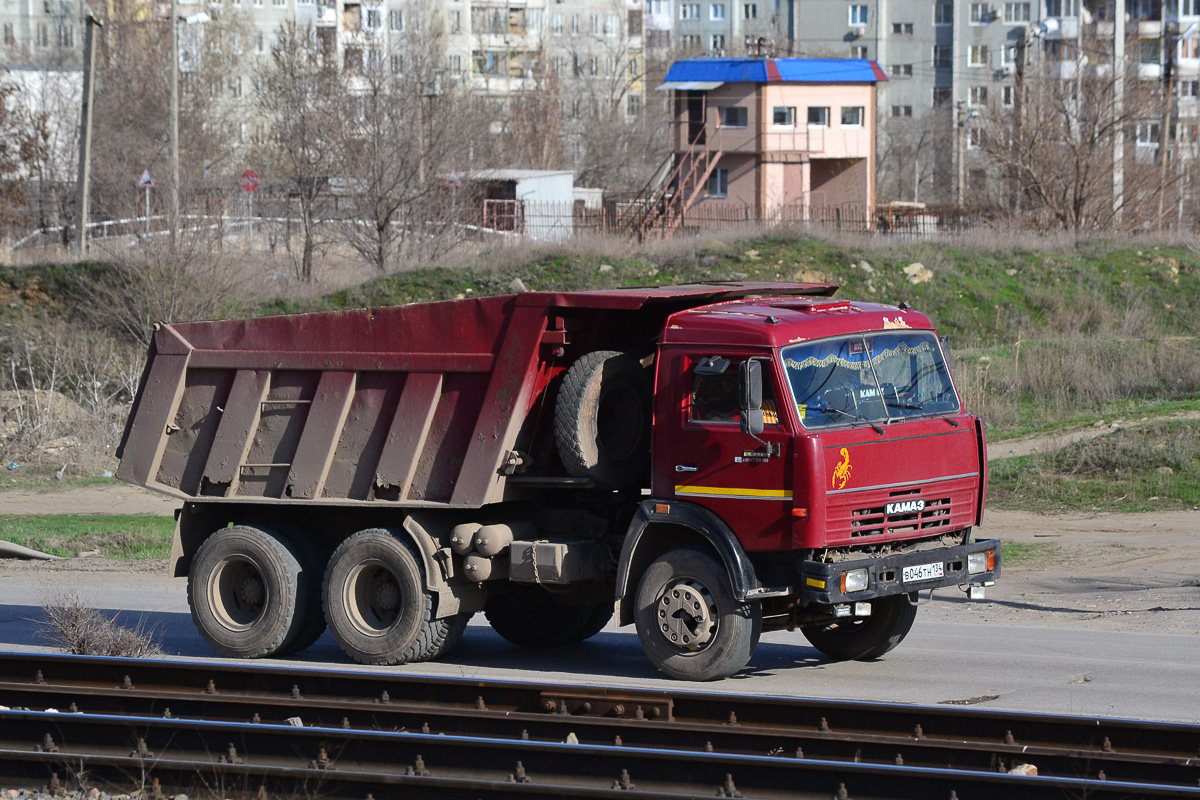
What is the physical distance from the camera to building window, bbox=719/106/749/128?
5919cm

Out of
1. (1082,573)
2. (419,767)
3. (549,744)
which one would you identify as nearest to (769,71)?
(1082,573)

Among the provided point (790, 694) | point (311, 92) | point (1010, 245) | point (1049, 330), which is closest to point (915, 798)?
point (790, 694)

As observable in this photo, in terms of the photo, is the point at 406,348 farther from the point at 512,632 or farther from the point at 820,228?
the point at 820,228

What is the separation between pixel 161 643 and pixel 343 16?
86.0 meters

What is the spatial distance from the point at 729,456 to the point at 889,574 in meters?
1.37

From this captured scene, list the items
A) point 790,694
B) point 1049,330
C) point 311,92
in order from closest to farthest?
point 790,694, point 1049,330, point 311,92

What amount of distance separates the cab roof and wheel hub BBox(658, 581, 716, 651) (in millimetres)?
1787

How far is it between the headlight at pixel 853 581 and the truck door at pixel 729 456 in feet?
1.46

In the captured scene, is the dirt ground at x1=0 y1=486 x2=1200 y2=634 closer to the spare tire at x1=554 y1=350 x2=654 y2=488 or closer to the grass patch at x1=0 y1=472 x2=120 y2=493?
the spare tire at x1=554 y1=350 x2=654 y2=488

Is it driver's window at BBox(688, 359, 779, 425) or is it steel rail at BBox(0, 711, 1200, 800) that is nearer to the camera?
steel rail at BBox(0, 711, 1200, 800)

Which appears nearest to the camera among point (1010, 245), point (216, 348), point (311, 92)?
point (216, 348)

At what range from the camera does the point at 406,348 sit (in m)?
11.1

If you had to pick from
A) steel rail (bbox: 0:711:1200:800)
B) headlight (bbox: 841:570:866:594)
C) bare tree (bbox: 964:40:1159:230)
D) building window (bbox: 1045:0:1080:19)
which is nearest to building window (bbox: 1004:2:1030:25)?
building window (bbox: 1045:0:1080:19)

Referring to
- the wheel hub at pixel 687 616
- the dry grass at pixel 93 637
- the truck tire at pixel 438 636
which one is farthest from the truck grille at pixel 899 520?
the dry grass at pixel 93 637
